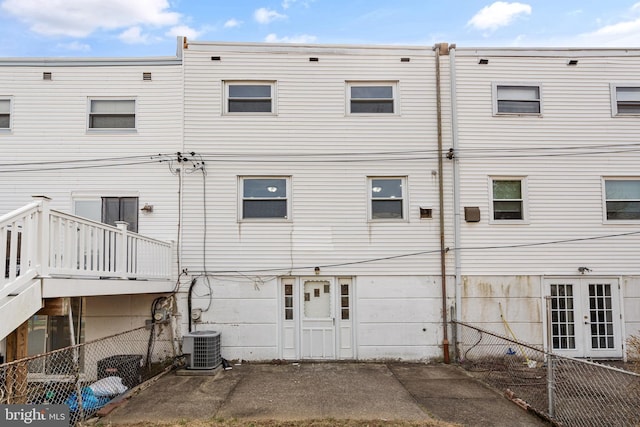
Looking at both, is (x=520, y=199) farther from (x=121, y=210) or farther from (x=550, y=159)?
(x=121, y=210)

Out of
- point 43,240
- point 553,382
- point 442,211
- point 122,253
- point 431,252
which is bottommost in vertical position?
point 553,382

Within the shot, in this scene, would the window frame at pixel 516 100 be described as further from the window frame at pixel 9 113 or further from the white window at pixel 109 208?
the window frame at pixel 9 113

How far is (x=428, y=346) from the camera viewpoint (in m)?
9.98

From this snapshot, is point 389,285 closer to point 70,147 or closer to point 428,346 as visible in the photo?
point 428,346

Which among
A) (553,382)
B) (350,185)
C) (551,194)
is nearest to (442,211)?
(350,185)

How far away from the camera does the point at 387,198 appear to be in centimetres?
1044

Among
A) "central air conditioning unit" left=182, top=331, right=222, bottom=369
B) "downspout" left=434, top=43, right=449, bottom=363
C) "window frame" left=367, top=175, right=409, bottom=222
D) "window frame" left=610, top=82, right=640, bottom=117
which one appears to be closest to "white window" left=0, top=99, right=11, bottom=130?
"central air conditioning unit" left=182, top=331, right=222, bottom=369

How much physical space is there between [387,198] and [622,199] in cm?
547

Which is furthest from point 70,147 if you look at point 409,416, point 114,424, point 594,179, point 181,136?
point 594,179

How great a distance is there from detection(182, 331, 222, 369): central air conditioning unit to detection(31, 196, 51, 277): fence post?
4148 millimetres

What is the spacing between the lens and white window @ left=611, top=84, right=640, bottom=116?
35.2ft

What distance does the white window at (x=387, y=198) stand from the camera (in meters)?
10.4

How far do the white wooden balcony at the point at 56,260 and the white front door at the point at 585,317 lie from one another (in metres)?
8.83

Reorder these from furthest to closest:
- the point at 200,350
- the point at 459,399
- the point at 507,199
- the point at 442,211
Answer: the point at 507,199
the point at 442,211
the point at 200,350
the point at 459,399
